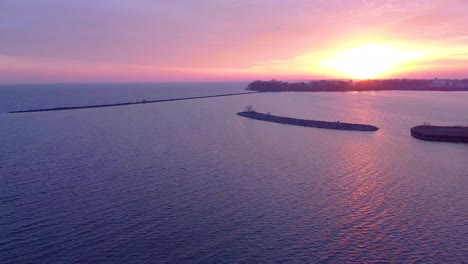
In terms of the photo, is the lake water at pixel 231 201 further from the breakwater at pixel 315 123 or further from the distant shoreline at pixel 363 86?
the distant shoreline at pixel 363 86

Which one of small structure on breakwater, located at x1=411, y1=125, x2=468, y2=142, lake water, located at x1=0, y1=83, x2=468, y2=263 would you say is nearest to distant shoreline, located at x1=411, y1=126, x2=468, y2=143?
small structure on breakwater, located at x1=411, y1=125, x2=468, y2=142

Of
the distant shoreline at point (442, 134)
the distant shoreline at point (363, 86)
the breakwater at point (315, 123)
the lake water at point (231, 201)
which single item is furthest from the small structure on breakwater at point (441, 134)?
the distant shoreline at point (363, 86)

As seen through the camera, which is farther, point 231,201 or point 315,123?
point 315,123

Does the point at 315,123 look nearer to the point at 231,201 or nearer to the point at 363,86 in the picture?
the point at 231,201

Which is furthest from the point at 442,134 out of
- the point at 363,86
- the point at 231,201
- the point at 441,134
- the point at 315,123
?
the point at 363,86

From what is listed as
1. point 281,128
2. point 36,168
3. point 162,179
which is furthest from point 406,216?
point 281,128

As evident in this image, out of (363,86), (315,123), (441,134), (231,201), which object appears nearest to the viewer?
(231,201)

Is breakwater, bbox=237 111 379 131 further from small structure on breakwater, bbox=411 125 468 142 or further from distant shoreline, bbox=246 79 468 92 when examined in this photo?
distant shoreline, bbox=246 79 468 92
